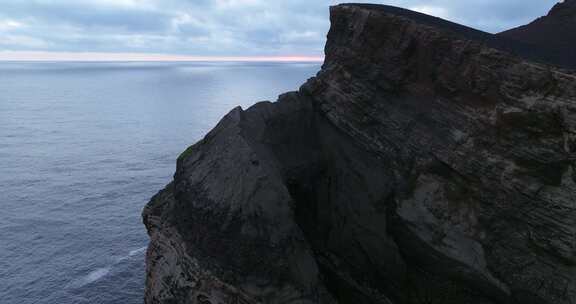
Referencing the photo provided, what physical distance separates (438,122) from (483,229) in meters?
5.50

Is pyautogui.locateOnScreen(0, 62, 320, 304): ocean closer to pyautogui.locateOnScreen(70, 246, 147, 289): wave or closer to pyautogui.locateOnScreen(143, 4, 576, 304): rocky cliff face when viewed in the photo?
pyautogui.locateOnScreen(70, 246, 147, 289): wave

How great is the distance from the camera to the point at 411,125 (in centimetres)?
2331

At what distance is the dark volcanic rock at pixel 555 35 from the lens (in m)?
22.5

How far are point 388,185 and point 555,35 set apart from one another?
15.4 m

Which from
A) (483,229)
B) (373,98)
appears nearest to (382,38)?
(373,98)

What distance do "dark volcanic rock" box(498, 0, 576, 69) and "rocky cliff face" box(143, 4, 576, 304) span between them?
2.61 metres

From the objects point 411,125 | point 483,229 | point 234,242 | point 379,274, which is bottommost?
point 379,274

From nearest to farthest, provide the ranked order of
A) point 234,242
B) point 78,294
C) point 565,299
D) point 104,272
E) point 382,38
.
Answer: point 565,299
point 234,242
point 382,38
point 78,294
point 104,272

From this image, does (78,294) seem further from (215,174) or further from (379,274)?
(379,274)

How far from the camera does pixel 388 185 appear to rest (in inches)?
963

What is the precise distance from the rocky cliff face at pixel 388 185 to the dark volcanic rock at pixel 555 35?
2.61 m

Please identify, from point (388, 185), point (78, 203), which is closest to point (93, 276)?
point (78, 203)

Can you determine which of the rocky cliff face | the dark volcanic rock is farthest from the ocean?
the dark volcanic rock

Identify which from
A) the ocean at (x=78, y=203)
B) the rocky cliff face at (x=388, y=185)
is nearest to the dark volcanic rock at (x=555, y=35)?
the rocky cliff face at (x=388, y=185)
